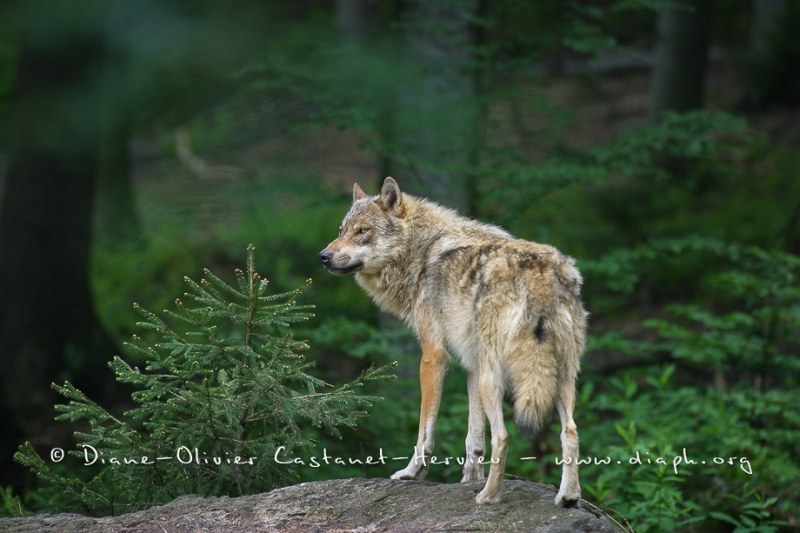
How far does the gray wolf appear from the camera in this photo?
16.7 feet

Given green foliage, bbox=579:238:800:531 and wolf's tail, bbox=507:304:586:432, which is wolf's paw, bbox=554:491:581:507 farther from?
green foliage, bbox=579:238:800:531

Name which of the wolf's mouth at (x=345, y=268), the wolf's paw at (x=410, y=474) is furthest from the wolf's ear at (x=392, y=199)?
the wolf's paw at (x=410, y=474)

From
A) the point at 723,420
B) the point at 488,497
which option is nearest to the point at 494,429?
the point at 488,497

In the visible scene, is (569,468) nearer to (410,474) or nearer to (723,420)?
(410,474)

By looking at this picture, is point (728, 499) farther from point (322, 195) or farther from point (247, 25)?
point (247, 25)

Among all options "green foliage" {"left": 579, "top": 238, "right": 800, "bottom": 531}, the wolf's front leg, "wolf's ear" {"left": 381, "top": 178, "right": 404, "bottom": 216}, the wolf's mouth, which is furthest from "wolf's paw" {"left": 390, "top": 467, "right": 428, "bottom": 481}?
"green foliage" {"left": 579, "top": 238, "right": 800, "bottom": 531}

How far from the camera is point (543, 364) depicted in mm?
5039

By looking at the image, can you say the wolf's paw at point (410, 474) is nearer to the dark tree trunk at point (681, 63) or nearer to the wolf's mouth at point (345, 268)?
the wolf's mouth at point (345, 268)

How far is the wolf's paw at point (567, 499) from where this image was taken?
16.5 feet

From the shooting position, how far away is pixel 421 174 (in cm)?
1004

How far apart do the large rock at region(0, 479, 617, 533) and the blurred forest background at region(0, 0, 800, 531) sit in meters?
0.42

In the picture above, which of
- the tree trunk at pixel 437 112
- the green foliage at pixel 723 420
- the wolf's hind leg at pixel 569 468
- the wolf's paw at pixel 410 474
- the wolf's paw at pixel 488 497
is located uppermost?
the tree trunk at pixel 437 112

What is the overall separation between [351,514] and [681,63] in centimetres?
1247

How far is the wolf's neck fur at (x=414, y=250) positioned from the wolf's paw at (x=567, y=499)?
1511 millimetres
